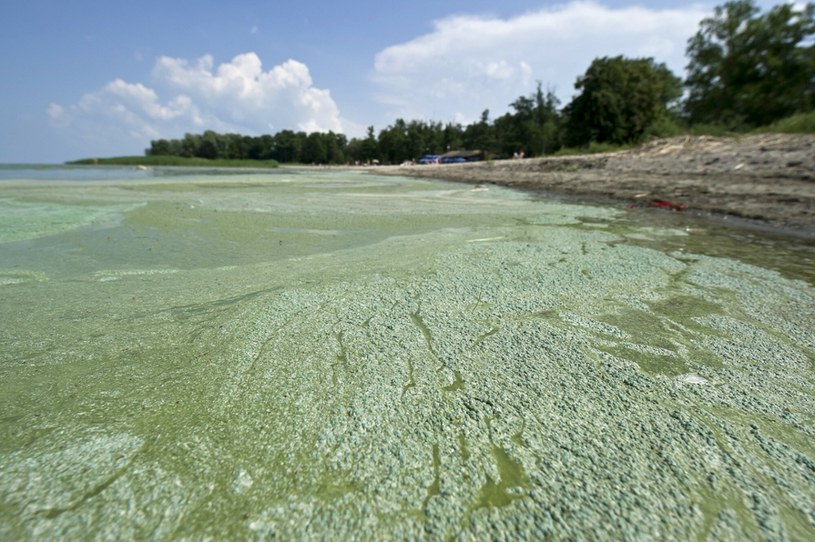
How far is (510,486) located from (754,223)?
531 cm

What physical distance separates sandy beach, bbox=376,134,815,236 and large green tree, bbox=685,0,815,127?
1165 centimetres

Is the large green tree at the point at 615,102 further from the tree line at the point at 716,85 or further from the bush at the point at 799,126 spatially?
the bush at the point at 799,126

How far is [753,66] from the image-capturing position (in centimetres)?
2034

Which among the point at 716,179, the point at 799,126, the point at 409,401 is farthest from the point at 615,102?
the point at 409,401

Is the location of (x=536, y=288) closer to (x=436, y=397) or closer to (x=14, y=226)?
(x=436, y=397)

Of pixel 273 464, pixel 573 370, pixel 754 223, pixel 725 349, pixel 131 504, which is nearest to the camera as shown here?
pixel 131 504

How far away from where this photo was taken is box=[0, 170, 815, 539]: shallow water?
0.76m

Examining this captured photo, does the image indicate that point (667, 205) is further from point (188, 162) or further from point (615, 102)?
point (188, 162)

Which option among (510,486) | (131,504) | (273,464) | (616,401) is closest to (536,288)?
(616,401)

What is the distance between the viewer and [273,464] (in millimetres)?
874

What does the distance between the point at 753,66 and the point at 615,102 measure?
7130mm

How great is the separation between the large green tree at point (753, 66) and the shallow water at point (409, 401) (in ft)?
73.8

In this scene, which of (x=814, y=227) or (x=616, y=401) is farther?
(x=814, y=227)

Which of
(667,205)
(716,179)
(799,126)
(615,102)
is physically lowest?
(667,205)
